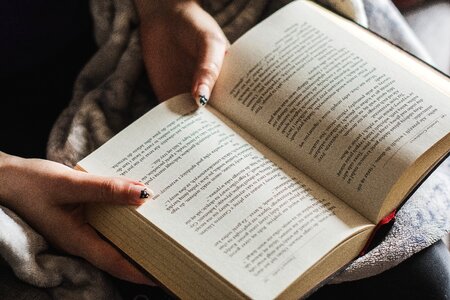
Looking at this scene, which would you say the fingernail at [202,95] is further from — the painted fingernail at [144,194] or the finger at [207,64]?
the painted fingernail at [144,194]

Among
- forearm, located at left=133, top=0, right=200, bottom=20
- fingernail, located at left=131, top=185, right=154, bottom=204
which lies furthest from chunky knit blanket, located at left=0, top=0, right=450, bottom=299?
fingernail, located at left=131, top=185, right=154, bottom=204

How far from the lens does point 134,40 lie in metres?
0.87

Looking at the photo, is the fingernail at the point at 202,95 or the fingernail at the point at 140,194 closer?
the fingernail at the point at 140,194

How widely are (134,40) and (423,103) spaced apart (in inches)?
17.4

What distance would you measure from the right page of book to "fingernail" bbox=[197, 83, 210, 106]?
0.02 m

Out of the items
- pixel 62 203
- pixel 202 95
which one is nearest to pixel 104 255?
pixel 62 203

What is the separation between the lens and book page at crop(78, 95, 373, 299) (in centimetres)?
56

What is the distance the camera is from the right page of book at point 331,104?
24.3 inches

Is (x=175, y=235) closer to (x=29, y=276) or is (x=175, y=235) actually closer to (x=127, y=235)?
(x=127, y=235)

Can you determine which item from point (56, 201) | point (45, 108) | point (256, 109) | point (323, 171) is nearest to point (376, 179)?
point (323, 171)

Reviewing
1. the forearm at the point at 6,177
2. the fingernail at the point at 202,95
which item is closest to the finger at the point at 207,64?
the fingernail at the point at 202,95

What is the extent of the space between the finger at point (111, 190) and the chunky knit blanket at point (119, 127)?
10 cm

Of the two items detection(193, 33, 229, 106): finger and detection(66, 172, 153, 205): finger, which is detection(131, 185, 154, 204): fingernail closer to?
detection(66, 172, 153, 205): finger

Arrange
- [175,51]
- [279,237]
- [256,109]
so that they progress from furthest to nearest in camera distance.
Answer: [175,51]
[256,109]
[279,237]
